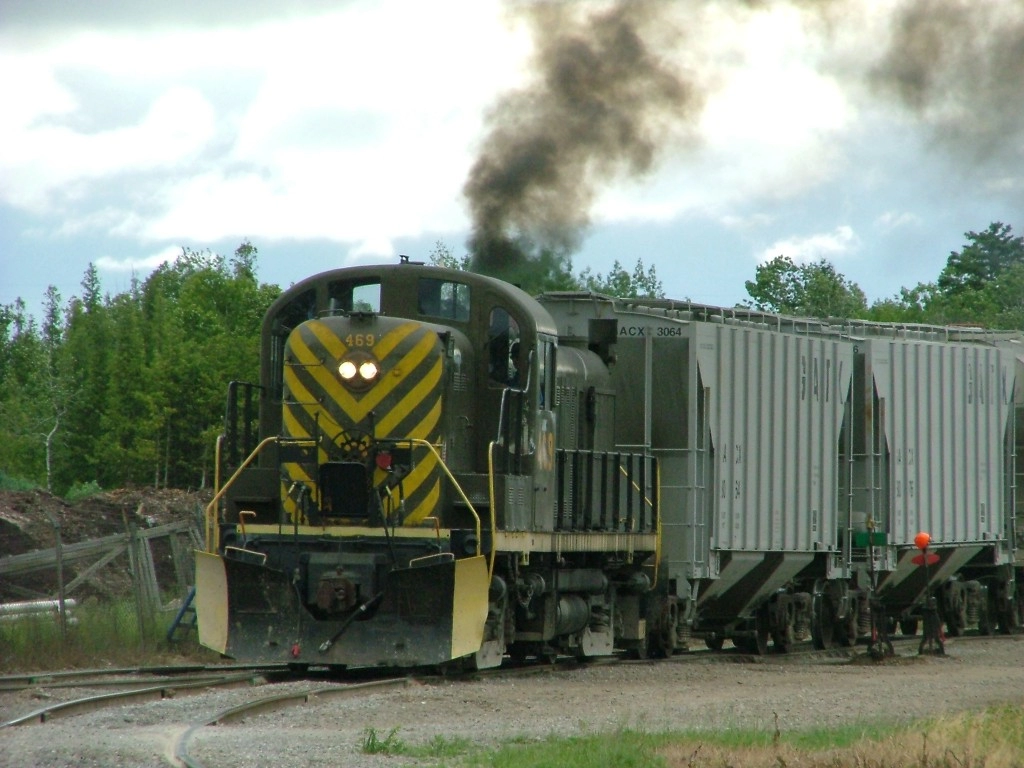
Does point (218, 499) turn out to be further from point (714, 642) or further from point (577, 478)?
point (714, 642)

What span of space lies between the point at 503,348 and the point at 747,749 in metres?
6.38

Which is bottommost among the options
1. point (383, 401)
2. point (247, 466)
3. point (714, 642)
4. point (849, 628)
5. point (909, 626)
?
point (714, 642)

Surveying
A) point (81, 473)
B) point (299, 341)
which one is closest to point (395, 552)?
point (299, 341)

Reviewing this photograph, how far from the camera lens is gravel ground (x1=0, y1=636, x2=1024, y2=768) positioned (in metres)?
10.2

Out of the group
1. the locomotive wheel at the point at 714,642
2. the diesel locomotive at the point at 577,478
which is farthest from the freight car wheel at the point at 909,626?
the locomotive wheel at the point at 714,642

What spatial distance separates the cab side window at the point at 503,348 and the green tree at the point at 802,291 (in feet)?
147

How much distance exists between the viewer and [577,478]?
674 inches

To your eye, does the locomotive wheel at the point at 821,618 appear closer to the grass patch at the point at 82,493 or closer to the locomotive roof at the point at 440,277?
the locomotive roof at the point at 440,277

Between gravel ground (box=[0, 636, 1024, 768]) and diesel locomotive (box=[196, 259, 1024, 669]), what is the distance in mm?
931

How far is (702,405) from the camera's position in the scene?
18922mm

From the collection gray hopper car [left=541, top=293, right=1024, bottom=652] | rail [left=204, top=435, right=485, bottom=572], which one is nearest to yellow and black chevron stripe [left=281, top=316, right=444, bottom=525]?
rail [left=204, top=435, right=485, bottom=572]

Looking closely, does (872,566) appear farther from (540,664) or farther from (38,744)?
(38,744)

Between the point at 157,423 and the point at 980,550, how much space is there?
3777 cm

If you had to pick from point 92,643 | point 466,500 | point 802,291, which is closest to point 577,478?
point 466,500
